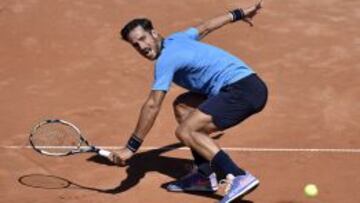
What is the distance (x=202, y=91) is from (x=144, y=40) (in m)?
0.68

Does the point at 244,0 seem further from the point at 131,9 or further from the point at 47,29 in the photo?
the point at 47,29

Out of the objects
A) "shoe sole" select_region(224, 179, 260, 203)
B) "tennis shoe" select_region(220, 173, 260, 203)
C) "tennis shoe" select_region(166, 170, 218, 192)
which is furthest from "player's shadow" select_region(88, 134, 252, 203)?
"shoe sole" select_region(224, 179, 260, 203)

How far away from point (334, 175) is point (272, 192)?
0.69 meters

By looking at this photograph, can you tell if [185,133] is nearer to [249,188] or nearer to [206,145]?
[206,145]

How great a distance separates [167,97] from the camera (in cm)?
923

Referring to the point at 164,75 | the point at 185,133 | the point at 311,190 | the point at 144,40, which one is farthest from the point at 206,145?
the point at 311,190

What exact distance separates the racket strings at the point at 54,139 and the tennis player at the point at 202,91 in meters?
0.98

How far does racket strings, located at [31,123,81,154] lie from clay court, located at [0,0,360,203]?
0.25 meters

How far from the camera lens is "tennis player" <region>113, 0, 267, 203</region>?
20.4 feet

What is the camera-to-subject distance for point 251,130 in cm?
826

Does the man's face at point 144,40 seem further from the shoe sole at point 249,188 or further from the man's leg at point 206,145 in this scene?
the shoe sole at point 249,188

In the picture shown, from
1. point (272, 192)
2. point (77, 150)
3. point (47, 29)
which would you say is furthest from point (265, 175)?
point (47, 29)

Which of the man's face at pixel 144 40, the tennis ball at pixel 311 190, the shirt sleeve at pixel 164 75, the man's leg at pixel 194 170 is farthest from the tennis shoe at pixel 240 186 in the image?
the man's face at pixel 144 40

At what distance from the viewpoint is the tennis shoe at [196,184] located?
6902 mm
